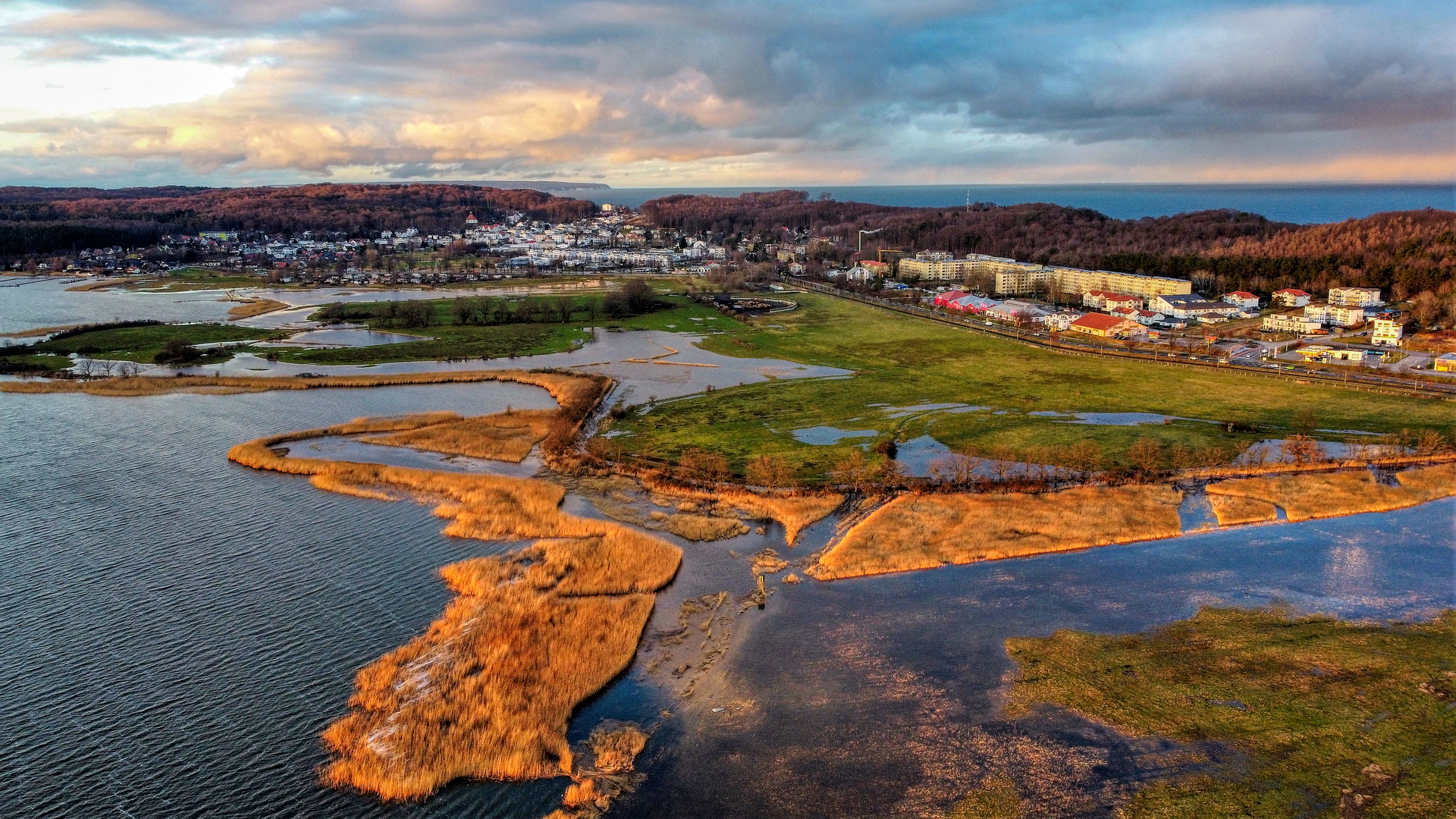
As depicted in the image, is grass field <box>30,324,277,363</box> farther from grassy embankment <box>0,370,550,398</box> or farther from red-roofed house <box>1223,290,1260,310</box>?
red-roofed house <box>1223,290,1260,310</box>

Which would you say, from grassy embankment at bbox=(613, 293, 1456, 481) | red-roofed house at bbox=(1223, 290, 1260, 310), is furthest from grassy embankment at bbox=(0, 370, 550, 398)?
red-roofed house at bbox=(1223, 290, 1260, 310)

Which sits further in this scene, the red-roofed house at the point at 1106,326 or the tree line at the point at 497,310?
the tree line at the point at 497,310

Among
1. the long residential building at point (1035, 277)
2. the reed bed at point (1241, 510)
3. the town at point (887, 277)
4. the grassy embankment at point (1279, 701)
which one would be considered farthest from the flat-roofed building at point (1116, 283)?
the grassy embankment at point (1279, 701)

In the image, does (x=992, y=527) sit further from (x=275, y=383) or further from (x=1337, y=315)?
(x=1337, y=315)

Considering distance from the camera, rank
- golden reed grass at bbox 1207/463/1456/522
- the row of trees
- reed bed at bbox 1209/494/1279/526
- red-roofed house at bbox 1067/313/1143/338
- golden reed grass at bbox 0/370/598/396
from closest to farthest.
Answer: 1. reed bed at bbox 1209/494/1279/526
2. golden reed grass at bbox 1207/463/1456/522
3. the row of trees
4. golden reed grass at bbox 0/370/598/396
5. red-roofed house at bbox 1067/313/1143/338

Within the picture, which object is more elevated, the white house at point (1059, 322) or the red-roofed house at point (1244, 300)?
the red-roofed house at point (1244, 300)

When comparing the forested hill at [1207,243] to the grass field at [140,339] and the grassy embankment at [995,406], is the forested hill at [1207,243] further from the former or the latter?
the grass field at [140,339]

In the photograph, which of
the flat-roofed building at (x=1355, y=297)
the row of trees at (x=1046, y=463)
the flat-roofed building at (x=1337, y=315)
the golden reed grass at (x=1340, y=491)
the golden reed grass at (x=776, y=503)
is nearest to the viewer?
the golden reed grass at (x=776, y=503)
